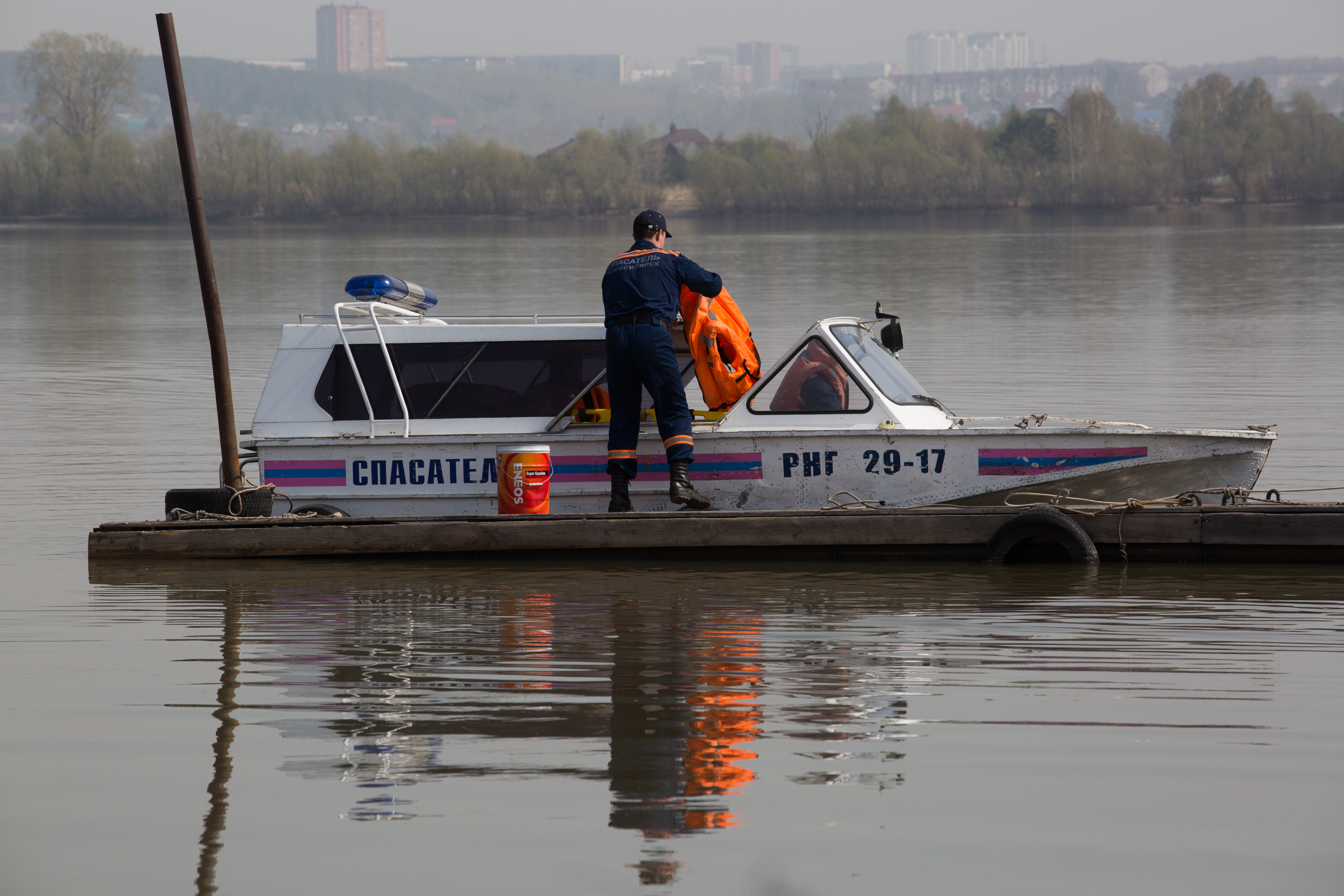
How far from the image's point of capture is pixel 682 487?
884 centimetres

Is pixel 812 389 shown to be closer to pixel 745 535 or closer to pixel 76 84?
pixel 745 535

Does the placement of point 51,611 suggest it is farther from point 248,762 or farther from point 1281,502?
point 1281,502

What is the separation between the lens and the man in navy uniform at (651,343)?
867 centimetres

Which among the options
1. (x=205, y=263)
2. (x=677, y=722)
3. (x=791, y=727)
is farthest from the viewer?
(x=205, y=263)

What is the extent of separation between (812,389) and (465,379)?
2.27m

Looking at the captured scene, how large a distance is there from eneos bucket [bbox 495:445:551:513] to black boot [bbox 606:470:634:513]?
1.38 feet

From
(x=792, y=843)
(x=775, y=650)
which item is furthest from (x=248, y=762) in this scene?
(x=775, y=650)

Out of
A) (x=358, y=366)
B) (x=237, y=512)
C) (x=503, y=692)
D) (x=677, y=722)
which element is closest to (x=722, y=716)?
(x=677, y=722)

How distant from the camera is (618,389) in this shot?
28.9 feet

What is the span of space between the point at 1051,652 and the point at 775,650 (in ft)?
4.34

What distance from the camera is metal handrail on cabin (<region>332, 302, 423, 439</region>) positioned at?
932 cm

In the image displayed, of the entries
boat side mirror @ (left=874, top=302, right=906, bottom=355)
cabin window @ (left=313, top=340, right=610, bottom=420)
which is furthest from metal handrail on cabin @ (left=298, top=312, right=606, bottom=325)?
boat side mirror @ (left=874, top=302, right=906, bottom=355)

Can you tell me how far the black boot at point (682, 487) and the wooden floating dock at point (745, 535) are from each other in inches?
3.8

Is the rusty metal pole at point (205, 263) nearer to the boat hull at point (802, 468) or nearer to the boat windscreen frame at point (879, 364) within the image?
the boat hull at point (802, 468)
